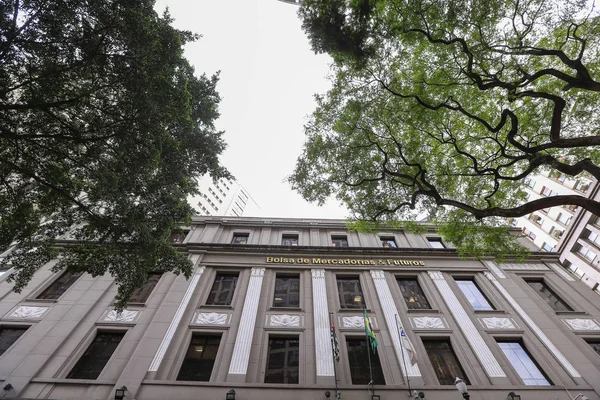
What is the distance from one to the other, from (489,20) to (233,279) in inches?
666

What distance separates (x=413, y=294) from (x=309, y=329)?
6487mm

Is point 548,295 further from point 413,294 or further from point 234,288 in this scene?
point 234,288

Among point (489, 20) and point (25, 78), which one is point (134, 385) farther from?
point (489, 20)

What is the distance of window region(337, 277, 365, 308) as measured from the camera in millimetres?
14500

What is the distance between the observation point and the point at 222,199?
66000mm

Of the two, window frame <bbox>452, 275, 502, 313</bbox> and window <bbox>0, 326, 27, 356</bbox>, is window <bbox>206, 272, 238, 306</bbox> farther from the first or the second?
window frame <bbox>452, 275, 502, 313</bbox>

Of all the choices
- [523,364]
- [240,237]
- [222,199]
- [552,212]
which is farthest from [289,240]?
[222,199]

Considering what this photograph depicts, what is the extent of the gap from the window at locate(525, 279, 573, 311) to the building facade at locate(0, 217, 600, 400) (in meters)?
0.09

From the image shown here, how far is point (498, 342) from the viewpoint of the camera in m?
A: 12.8

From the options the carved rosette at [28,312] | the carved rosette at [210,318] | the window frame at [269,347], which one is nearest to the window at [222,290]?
the carved rosette at [210,318]

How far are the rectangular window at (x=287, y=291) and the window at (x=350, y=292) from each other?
2420 millimetres

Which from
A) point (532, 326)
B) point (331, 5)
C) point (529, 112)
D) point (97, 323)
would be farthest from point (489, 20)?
point (97, 323)

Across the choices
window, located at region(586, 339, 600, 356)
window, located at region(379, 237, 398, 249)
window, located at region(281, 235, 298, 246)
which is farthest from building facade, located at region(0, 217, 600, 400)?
window, located at region(281, 235, 298, 246)

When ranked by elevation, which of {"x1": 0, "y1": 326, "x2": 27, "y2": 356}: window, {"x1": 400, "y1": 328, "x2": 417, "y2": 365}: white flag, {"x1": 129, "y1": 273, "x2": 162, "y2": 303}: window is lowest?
{"x1": 400, "y1": 328, "x2": 417, "y2": 365}: white flag
